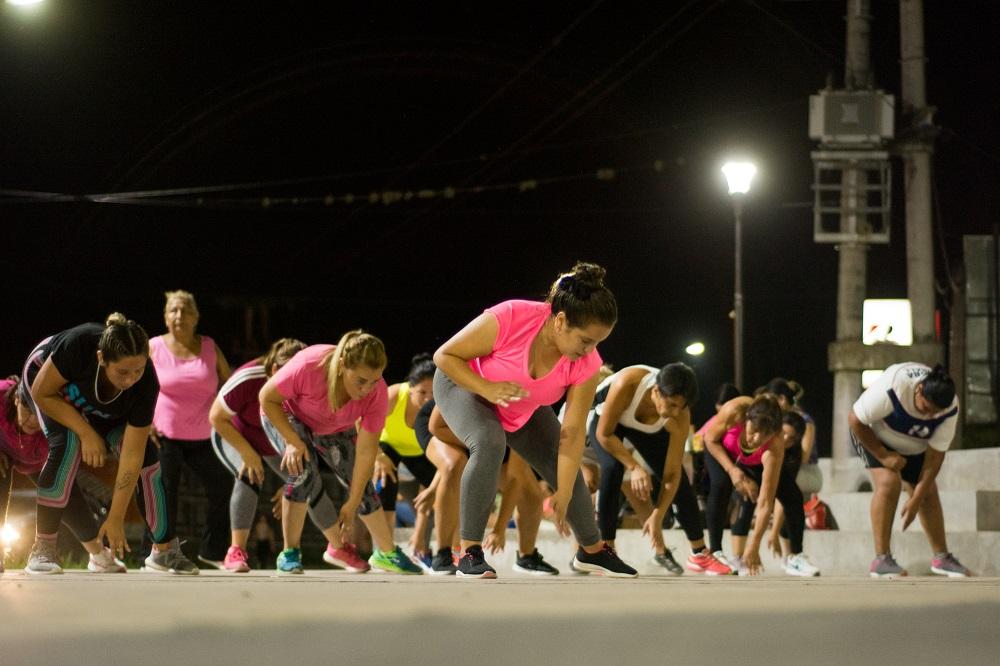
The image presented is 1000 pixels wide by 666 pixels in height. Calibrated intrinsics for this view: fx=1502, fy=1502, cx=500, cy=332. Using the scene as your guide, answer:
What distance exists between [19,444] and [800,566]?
5.02m

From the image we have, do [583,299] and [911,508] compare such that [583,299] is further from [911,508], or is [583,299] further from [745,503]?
[745,503]

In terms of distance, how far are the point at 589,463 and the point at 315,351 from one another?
4.15 m

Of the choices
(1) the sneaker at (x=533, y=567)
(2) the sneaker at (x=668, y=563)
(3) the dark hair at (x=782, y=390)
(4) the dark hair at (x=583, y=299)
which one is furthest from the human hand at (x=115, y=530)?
(3) the dark hair at (x=782, y=390)

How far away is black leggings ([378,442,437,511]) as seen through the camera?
424 inches

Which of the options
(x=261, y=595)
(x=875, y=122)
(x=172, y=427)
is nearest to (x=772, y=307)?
(x=875, y=122)

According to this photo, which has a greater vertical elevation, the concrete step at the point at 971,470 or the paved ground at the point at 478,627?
the concrete step at the point at 971,470

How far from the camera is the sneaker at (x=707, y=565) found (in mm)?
9281

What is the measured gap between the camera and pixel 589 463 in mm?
11273

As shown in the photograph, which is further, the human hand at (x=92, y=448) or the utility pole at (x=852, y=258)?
the utility pole at (x=852, y=258)

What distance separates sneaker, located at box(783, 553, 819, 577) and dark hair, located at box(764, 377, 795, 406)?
1688 millimetres

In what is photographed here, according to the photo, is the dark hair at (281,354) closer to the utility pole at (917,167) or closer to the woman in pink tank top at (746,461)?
the woman in pink tank top at (746,461)

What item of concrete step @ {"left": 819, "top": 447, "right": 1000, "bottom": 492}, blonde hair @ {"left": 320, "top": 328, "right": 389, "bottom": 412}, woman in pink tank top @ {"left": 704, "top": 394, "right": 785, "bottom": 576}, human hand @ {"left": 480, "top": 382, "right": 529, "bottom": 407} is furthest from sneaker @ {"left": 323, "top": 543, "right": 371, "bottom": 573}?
concrete step @ {"left": 819, "top": 447, "right": 1000, "bottom": 492}

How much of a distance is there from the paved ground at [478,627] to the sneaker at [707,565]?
4410 mm

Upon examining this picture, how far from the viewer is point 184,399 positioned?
8.88 meters
